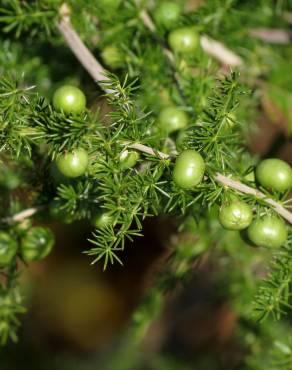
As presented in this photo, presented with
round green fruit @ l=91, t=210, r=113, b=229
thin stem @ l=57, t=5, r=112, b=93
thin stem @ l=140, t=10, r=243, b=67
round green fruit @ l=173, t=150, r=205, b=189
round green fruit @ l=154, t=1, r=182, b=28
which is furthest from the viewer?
thin stem @ l=140, t=10, r=243, b=67

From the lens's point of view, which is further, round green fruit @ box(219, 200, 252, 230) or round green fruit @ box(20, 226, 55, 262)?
round green fruit @ box(20, 226, 55, 262)

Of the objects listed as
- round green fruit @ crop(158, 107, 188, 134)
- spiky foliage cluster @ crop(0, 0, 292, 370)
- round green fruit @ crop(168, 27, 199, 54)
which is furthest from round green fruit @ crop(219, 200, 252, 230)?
round green fruit @ crop(168, 27, 199, 54)

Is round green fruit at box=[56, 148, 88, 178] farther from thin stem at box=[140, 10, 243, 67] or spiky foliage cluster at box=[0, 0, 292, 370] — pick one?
thin stem at box=[140, 10, 243, 67]

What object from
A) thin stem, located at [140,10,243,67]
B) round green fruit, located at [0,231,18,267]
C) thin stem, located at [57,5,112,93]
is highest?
thin stem, located at [57,5,112,93]

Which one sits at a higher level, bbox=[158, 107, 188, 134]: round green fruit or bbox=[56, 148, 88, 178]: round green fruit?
bbox=[56, 148, 88, 178]: round green fruit

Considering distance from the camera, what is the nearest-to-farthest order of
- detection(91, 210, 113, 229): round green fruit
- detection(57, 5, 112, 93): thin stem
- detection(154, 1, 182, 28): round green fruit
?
1. detection(91, 210, 113, 229): round green fruit
2. detection(57, 5, 112, 93): thin stem
3. detection(154, 1, 182, 28): round green fruit

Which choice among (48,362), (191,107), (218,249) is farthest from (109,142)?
(48,362)

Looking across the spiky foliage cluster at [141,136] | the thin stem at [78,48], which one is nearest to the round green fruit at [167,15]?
the spiky foliage cluster at [141,136]
